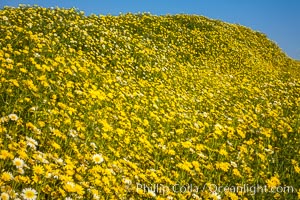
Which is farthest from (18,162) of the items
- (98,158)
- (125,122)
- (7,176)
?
(125,122)

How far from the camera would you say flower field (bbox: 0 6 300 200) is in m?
4.52

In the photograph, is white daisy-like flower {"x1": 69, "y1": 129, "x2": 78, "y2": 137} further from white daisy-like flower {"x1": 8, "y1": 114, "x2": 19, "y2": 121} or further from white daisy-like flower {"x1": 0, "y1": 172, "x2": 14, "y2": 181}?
white daisy-like flower {"x1": 0, "y1": 172, "x2": 14, "y2": 181}

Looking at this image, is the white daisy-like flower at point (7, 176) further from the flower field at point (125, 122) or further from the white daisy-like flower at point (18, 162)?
the white daisy-like flower at point (18, 162)

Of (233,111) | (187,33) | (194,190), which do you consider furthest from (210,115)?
(187,33)

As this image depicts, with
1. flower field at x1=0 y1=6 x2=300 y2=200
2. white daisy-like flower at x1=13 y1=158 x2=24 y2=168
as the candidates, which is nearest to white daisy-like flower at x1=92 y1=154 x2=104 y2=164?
flower field at x1=0 y1=6 x2=300 y2=200

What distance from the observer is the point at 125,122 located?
7270 mm

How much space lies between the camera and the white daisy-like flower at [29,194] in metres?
3.63

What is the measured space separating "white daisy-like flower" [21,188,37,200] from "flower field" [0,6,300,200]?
0.04 ft

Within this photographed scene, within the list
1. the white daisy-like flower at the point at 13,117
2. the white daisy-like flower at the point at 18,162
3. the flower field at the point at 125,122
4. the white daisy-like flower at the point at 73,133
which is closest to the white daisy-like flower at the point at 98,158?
the flower field at the point at 125,122

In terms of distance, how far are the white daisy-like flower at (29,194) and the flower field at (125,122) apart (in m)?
0.01

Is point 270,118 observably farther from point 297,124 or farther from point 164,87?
point 164,87

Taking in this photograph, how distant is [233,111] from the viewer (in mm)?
10922

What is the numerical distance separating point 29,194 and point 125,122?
12.2ft

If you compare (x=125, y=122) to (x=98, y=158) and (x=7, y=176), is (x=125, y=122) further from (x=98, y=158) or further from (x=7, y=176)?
(x=7, y=176)
